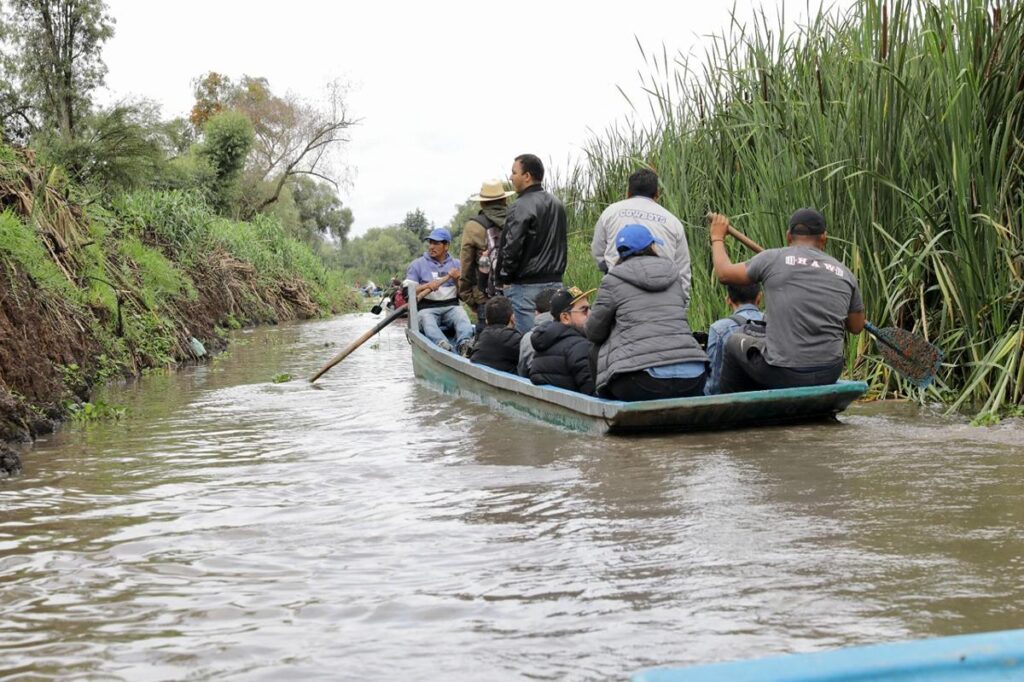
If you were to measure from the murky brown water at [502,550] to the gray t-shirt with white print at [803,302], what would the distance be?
513 mm

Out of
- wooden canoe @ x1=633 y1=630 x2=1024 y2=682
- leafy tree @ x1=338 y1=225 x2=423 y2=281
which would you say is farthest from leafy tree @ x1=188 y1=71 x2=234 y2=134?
wooden canoe @ x1=633 y1=630 x2=1024 y2=682

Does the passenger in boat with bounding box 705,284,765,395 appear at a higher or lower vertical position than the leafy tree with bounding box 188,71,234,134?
lower

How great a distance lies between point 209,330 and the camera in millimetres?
A: 18375

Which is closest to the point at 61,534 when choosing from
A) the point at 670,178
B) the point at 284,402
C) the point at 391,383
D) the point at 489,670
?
the point at 489,670

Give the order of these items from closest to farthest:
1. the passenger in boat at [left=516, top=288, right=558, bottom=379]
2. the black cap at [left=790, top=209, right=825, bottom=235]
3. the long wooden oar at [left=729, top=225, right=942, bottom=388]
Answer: the black cap at [left=790, top=209, right=825, bottom=235] < the long wooden oar at [left=729, top=225, right=942, bottom=388] < the passenger in boat at [left=516, top=288, right=558, bottom=379]

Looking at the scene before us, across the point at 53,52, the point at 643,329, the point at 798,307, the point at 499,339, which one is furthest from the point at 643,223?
the point at 53,52

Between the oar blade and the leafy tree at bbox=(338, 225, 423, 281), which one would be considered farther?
the leafy tree at bbox=(338, 225, 423, 281)

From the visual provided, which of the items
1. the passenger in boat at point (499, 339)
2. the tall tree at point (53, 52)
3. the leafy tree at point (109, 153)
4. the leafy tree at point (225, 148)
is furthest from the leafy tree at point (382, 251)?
the passenger in boat at point (499, 339)

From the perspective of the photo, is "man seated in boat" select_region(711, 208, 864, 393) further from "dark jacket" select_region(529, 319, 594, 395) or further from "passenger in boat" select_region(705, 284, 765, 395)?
"dark jacket" select_region(529, 319, 594, 395)

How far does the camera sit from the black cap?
7.21 m

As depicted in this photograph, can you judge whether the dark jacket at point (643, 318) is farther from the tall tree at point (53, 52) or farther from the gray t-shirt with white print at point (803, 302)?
the tall tree at point (53, 52)

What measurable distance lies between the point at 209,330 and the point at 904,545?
50.4 feet

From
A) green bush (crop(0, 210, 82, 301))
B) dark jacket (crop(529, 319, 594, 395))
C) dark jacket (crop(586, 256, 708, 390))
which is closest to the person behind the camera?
dark jacket (crop(586, 256, 708, 390))

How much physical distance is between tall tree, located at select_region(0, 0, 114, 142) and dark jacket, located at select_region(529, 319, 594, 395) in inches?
916
